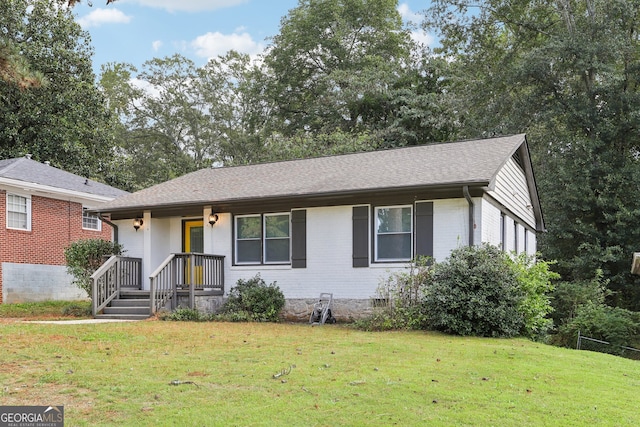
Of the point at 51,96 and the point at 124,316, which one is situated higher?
the point at 51,96

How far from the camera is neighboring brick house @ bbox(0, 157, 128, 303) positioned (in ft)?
56.1

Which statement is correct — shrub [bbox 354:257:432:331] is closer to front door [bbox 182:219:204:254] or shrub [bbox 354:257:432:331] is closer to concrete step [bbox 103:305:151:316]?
concrete step [bbox 103:305:151:316]

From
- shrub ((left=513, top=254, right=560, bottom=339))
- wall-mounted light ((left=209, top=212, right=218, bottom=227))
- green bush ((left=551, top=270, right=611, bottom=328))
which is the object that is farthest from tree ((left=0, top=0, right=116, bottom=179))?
shrub ((left=513, top=254, right=560, bottom=339))

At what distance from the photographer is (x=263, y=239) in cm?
1438

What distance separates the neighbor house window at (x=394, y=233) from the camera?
42.1ft

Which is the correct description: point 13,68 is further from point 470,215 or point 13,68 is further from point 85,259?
point 470,215

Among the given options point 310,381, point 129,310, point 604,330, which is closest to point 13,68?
point 129,310

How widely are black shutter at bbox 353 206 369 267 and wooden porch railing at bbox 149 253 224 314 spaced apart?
3532 mm

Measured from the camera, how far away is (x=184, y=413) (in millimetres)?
4770

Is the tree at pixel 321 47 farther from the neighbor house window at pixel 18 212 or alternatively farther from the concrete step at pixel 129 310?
the concrete step at pixel 129 310

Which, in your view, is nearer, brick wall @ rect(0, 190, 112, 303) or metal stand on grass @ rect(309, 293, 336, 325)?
metal stand on grass @ rect(309, 293, 336, 325)

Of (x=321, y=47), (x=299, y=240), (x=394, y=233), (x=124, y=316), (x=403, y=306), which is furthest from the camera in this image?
(x=321, y=47)

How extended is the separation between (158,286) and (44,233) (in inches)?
281

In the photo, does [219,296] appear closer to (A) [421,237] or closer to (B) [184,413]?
(A) [421,237]
